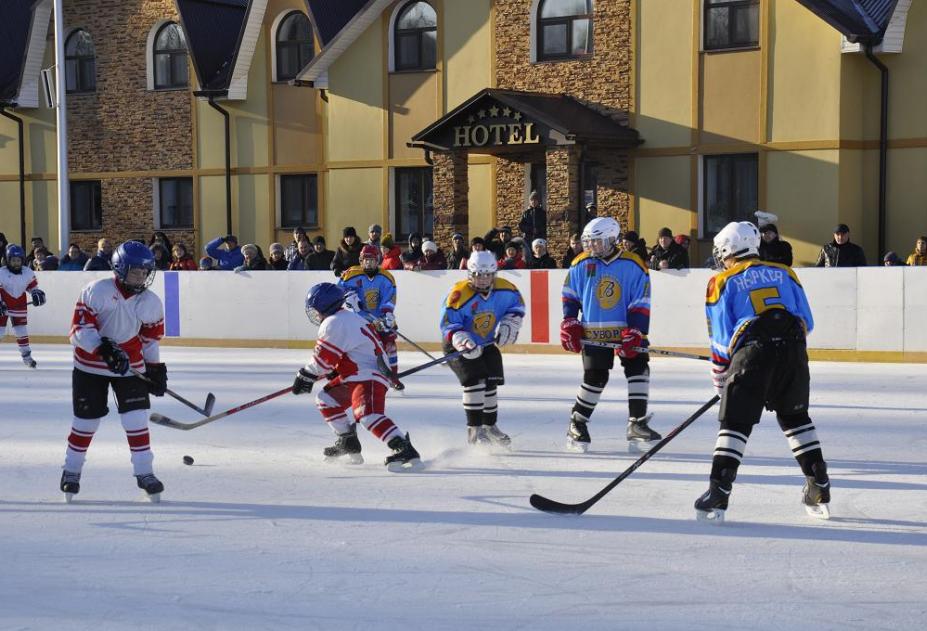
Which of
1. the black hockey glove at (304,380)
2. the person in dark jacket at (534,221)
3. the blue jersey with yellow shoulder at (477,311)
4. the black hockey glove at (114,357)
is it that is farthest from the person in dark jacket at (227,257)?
the black hockey glove at (114,357)

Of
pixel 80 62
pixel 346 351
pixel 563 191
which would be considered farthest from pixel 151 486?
pixel 80 62

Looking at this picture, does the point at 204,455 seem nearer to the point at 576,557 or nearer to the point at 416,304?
the point at 576,557

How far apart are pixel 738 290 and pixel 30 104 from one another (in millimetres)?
24648

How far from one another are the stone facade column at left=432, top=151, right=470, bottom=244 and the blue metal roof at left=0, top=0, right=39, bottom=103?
10.9m

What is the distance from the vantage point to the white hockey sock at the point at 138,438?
7641 mm

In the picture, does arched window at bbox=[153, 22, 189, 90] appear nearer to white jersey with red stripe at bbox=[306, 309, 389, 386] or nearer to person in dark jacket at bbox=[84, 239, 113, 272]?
person in dark jacket at bbox=[84, 239, 113, 272]

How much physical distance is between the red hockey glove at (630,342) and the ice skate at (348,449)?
190 cm

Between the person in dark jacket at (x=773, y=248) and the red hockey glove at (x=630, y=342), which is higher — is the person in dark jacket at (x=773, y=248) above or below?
above

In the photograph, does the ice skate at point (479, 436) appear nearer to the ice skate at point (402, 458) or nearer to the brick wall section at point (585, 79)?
the ice skate at point (402, 458)

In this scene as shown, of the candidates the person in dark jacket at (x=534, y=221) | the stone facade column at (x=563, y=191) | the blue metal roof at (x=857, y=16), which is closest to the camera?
the blue metal roof at (x=857, y=16)

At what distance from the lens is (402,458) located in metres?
8.52

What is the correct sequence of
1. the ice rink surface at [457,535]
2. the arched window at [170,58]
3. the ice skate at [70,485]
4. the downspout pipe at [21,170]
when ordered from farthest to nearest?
the downspout pipe at [21,170] → the arched window at [170,58] → the ice skate at [70,485] → the ice rink surface at [457,535]

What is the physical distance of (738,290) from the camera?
22.3ft

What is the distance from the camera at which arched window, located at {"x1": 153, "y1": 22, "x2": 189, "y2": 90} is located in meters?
27.6
